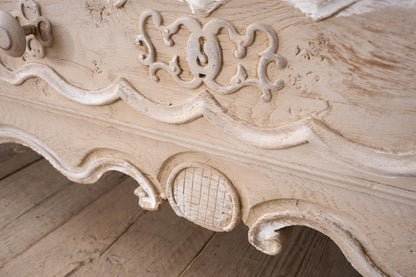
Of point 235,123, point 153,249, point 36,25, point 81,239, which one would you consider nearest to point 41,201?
point 81,239

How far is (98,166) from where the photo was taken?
543mm

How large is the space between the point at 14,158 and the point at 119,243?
48cm

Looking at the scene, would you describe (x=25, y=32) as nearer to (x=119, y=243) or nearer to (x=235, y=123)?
(x=235, y=123)

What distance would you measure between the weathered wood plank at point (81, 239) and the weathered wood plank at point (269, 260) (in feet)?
0.63

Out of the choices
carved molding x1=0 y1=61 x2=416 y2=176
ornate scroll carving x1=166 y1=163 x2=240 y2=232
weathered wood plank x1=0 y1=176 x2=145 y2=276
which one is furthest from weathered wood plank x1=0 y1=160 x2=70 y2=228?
ornate scroll carving x1=166 y1=163 x2=240 y2=232

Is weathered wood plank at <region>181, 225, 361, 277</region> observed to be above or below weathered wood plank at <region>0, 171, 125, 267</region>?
below

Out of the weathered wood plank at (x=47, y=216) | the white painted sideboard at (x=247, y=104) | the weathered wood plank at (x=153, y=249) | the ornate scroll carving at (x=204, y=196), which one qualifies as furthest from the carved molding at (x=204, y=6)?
the weathered wood plank at (x=47, y=216)

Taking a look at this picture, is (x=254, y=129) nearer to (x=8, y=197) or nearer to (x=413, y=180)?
(x=413, y=180)

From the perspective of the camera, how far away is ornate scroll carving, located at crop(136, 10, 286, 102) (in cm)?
36

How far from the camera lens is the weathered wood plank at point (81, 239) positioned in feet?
2.09

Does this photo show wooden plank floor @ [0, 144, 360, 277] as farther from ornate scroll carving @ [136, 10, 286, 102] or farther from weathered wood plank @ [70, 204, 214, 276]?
ornate scroll carving @ [136, 10, 286, 102]

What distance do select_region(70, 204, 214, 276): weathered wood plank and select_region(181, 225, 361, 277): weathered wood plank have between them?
3cm

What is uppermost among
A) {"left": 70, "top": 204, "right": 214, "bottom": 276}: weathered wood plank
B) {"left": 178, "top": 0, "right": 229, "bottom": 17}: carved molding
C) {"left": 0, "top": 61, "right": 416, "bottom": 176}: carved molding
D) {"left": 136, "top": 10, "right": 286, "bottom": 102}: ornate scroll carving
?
{"left": 178, "top": 0, "right": 229, "bottom": 17}: carved molding

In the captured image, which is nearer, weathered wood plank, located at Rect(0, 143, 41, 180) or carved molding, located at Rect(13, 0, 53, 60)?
carved molding, located at Rect(13, 0, 53, 60)
